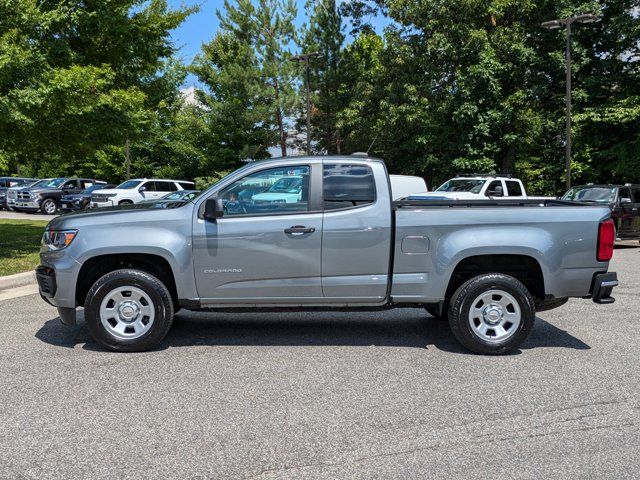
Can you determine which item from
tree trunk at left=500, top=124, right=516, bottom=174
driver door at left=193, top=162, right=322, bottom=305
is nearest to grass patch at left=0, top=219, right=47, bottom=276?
driver door at left=193, top=162, right=322, bottom=305

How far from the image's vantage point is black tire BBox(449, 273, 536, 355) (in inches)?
217

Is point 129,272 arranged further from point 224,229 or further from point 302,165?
point 302,165

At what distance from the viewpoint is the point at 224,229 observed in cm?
554

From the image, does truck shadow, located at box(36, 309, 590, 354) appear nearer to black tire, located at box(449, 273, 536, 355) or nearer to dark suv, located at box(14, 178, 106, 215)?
black tire, located at box(449, 273, 536, 355)

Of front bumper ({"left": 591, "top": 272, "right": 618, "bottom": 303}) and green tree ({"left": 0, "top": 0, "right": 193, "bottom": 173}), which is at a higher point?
green tree ({"left": 0, "top": 0, "right": 193, "bottom": 173})

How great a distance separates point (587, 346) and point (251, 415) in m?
3.74

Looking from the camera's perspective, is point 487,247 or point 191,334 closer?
point 487,247

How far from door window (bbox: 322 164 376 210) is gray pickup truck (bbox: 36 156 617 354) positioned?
0.03 m

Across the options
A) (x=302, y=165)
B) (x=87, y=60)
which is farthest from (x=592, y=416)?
(x=87, y=60)

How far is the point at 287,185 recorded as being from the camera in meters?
5.79

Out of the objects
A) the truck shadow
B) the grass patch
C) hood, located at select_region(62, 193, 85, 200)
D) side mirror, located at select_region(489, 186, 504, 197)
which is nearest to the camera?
the truck shadow

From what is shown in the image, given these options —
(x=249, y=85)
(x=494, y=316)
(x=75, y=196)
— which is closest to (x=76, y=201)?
(x=75, y=196)

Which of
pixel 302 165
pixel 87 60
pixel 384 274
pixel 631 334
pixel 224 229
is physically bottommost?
pixel 631 334

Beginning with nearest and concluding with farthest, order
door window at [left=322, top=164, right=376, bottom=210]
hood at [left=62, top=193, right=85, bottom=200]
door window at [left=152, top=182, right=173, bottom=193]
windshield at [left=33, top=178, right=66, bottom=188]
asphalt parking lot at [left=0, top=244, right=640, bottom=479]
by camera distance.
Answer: asphalt parking lot at [left=0, top=244, right=640, bottom=479]
door window at [left=322, top=164, right=376, bottom=210]
door window at [left=152, top=182, right=173, bottom=193]
hood at [left=62, top=193, right=85, bottom=200]
windshield at [left=33, top=178, right=66, bottom=188]
